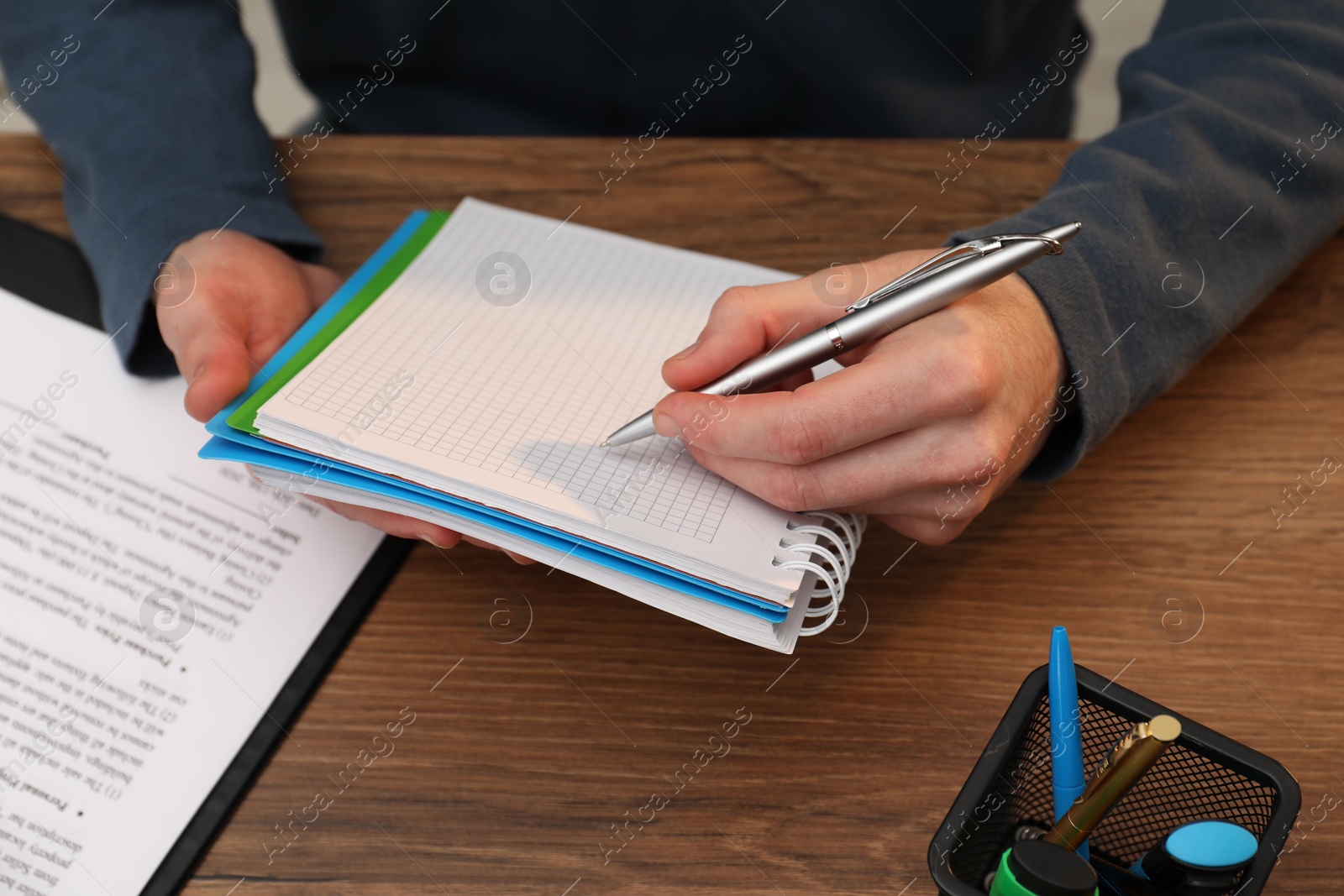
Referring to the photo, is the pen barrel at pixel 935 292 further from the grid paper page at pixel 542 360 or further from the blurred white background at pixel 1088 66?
the blurred white background at pixel 1088 66

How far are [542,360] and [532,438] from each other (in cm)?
10

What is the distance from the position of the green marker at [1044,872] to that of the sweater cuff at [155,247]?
2.24 ft

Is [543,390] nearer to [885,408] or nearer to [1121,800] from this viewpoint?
[885,408]

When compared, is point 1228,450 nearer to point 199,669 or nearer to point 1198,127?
point 1198,127

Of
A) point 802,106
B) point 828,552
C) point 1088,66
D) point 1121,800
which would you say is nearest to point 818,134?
point 802,106

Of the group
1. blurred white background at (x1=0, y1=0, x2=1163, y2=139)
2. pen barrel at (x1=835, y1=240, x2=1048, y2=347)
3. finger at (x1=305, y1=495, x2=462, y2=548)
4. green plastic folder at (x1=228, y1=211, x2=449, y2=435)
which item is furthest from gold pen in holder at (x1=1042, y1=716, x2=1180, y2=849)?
blurred white background at (x1=0, y1=0, x2=1163, y2=139)

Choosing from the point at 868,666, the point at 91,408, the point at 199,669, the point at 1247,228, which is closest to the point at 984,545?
the point at 868,666

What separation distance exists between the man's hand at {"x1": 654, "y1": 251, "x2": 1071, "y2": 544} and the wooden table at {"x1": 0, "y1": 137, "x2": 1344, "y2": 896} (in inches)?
3.5

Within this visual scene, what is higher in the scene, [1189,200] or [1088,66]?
[1189,200]

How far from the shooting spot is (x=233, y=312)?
2.25ft

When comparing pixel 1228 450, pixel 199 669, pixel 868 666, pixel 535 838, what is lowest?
pixel 1228 450

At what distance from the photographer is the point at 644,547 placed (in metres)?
0.51

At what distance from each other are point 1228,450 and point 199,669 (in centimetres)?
77

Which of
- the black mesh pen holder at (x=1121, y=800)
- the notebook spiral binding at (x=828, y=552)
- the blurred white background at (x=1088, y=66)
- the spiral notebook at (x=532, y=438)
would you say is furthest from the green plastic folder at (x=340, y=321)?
the blurred white background at (x=1088, y=66)
